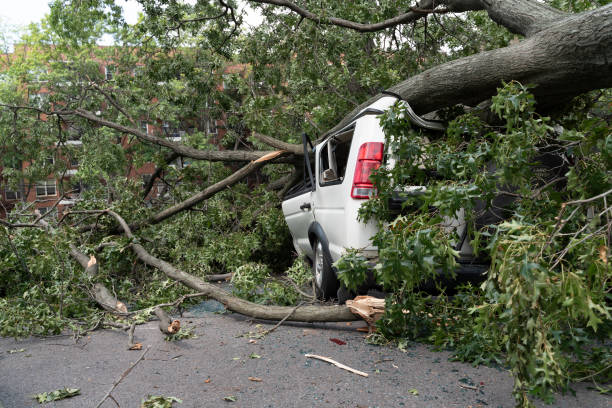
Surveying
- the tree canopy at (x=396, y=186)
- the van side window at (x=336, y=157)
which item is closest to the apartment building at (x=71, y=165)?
the tree canopy at (x=396, y=186)

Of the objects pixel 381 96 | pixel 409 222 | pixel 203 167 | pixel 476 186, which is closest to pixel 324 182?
pixel 381 96

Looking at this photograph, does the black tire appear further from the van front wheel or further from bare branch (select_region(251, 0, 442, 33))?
bare branch (select_region(251, 0, 442, 33))

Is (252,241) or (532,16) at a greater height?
(532,16)

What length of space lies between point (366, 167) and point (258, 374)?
2188mm

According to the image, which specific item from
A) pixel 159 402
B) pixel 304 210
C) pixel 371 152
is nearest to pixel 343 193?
pixel 371 152

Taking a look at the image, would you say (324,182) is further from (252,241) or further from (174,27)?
(174,27)

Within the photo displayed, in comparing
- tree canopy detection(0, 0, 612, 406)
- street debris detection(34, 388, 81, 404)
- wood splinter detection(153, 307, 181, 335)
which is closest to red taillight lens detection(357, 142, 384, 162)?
tree canopy detection(0, 0, 612, 406)

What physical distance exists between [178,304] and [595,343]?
4252mm

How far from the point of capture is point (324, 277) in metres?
5.58

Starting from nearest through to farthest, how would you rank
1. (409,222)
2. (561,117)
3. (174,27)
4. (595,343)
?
(409,222) < (595,343) < (561,117) < (174,27)

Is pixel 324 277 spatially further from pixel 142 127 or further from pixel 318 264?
pixel 142 127

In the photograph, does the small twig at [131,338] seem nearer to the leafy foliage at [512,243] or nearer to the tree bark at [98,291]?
the tree bark at [98,291]

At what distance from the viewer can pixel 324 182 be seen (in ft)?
18.9

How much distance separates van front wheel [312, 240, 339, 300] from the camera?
5.48 metres
